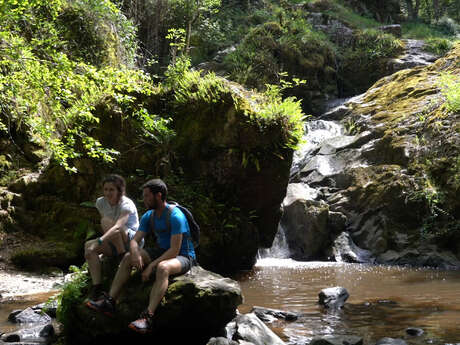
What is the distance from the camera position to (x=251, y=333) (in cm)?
496

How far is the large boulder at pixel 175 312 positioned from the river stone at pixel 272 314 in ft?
4.40

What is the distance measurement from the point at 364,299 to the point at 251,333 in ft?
10.3

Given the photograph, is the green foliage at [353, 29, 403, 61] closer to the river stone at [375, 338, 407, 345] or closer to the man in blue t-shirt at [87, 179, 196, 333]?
the river stone at [375, 338, 407, 345]

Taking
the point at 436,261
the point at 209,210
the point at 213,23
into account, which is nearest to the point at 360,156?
the point at 436,261

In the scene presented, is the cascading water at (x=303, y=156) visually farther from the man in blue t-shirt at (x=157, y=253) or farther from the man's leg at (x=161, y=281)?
the man's leg at (x=161, y=281)

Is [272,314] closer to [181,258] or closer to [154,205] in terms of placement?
[181,258]

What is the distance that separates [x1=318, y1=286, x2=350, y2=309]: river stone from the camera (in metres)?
6.80

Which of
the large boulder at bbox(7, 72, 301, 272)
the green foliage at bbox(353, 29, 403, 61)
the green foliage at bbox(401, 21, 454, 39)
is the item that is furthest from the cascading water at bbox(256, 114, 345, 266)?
the green foliage at bbox(401, 21, 454, 39)

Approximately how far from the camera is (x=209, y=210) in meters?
10.2

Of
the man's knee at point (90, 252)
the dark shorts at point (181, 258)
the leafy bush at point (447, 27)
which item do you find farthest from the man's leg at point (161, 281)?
the leafy bush at point (447, 27)

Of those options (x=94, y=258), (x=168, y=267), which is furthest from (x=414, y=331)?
(x=94, y=258)

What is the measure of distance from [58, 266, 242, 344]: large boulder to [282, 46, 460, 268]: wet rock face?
24.5 ft

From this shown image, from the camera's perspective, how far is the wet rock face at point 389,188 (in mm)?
11172

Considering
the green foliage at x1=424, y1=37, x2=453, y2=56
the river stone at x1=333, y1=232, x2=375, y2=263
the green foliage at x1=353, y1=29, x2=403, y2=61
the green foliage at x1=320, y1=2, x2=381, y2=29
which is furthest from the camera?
the green foliage at x1=320, y1=2, x2=381, y2=29
